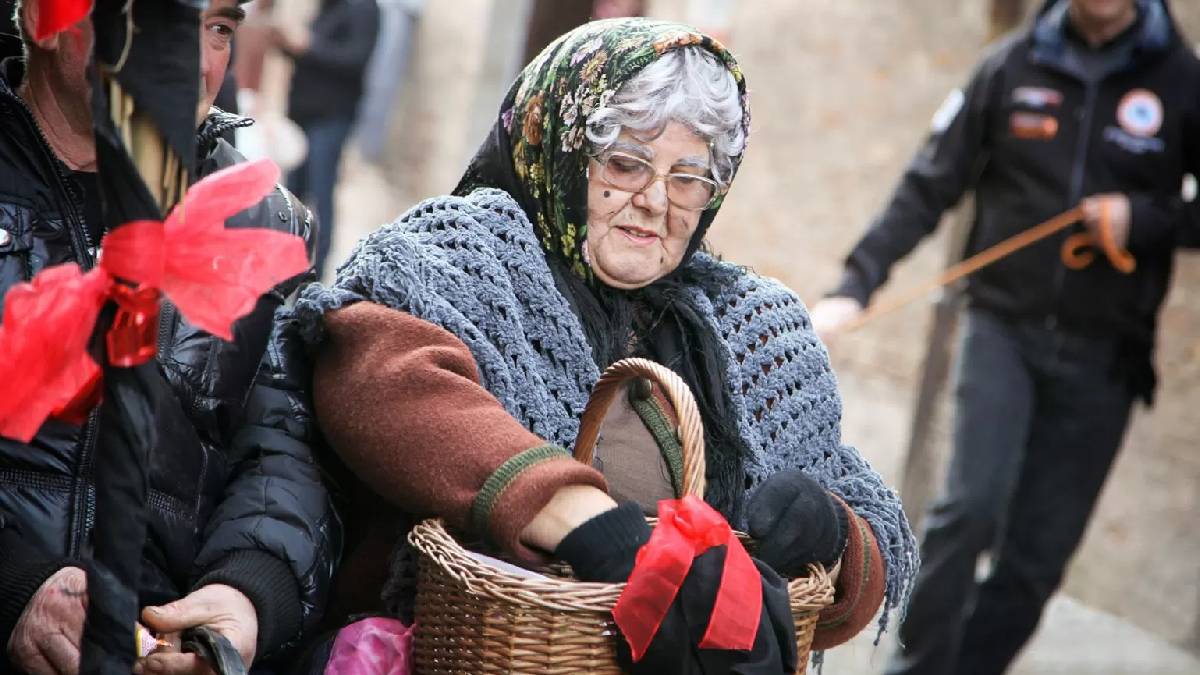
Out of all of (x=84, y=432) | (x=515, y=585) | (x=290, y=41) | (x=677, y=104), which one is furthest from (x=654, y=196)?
(x=290, y=41)

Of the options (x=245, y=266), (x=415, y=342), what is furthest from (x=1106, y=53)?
(x=245, y=266)

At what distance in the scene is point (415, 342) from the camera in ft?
9.00

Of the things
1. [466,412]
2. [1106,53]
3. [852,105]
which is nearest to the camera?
[466,412]

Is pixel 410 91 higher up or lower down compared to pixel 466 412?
lower down

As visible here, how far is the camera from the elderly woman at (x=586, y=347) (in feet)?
8.61

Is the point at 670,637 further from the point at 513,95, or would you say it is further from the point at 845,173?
the point at 845,173

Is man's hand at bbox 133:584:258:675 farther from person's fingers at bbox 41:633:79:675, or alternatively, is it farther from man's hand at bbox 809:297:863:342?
man's hand at bbox 809:297:863:342

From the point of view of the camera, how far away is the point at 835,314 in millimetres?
5125

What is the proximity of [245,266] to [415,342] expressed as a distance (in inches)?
25.2

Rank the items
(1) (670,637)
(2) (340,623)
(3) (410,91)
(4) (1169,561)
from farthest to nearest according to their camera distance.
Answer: (3) (410,91) < (4) (1169,561) < (2) (340,623) < (1) (670,637)

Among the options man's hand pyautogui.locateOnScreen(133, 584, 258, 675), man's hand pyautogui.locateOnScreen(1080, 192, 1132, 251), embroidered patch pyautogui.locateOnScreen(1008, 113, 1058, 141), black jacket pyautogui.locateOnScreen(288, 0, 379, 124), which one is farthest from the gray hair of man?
black jacket pyautogui.locateOnScreen(288, 0, 379, 124)

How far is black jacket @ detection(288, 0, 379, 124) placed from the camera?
922 cm

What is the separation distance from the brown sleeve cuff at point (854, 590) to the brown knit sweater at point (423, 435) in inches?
22.9

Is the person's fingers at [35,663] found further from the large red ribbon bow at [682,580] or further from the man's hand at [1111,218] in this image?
the man's hand at [1111,218]
